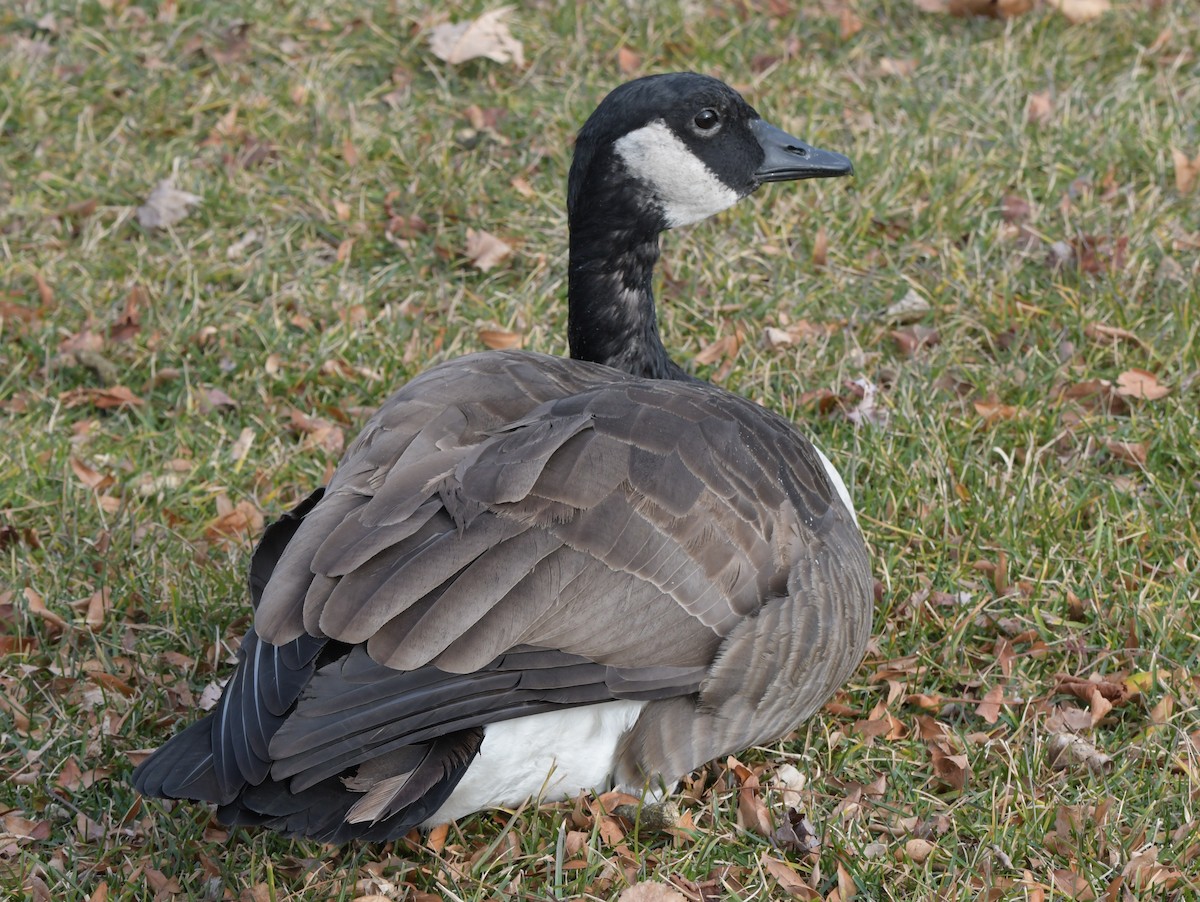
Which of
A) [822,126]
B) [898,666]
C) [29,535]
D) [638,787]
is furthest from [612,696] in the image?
[822,126]

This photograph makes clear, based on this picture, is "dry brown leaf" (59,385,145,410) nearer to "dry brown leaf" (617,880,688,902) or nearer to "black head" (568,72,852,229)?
"black head" (568,72,852,229)

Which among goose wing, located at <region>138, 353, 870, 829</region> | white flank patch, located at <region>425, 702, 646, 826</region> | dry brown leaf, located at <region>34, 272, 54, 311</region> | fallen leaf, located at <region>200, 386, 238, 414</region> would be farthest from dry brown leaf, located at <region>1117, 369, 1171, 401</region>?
dry brown leaf, located at <region>34, 272, 54, 311</region>

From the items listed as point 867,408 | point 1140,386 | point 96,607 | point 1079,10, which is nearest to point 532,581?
point 96,607

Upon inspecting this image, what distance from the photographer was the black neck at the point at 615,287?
15.0ft

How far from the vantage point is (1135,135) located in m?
6.49

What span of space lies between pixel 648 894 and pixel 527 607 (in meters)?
0.79

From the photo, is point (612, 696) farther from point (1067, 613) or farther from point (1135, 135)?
point (1135, 135)

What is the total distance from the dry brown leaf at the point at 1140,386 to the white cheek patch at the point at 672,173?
1.74m

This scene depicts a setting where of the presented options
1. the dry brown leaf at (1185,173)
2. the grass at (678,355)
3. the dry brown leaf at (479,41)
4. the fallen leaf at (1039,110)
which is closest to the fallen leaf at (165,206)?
the grass at (678,355)

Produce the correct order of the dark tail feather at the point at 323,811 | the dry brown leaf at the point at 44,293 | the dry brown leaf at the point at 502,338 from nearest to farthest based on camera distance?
the dark tail feather at the point at 323,811, the dry brown leaf at the point at 502,338, the dry brown leaf at the point at 44,293

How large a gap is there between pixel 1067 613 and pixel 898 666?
617 millimetres

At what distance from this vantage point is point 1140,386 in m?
5.26

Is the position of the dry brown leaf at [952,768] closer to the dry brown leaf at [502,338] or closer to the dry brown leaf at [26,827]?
the dry brown leaf at [26,827]

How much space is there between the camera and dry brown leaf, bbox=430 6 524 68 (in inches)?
286
